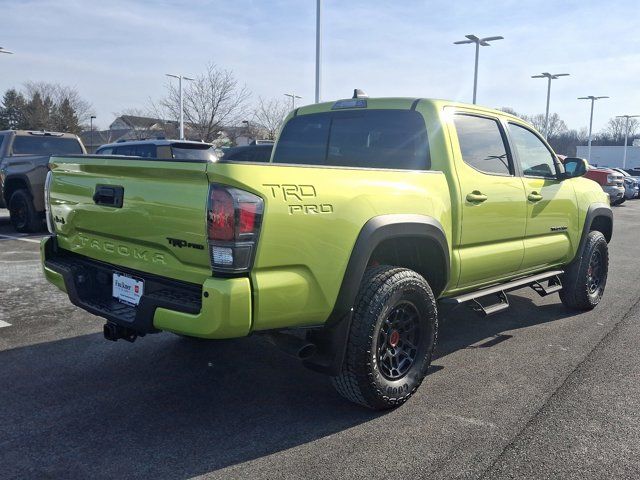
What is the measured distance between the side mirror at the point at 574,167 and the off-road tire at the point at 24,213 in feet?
28.6

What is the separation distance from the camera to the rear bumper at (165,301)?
8.71 feet

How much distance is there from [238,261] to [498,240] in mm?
2432

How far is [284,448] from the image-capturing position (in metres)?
2.97

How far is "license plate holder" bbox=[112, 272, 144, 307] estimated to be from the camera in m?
3.13

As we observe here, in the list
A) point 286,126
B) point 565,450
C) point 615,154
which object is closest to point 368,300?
point 565,450

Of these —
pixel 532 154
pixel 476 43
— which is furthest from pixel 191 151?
pixel 476 43

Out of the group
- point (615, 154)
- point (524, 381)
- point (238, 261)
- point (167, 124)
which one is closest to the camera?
point (238, 261)

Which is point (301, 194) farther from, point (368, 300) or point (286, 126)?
point (286, 126)

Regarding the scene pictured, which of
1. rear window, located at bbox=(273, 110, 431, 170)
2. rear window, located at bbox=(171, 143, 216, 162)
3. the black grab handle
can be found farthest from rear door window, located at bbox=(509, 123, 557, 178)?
rear window, located at bbox=(171, 143, 216, 162)

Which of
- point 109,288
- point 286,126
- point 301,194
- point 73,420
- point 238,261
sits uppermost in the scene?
point 286,126

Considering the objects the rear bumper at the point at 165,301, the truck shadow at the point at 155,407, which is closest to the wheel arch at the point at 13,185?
the truck shadow at the point at 155,407

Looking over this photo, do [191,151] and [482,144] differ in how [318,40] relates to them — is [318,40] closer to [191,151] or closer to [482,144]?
[191,151]

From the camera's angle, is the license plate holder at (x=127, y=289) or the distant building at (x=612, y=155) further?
the distant building at (x=612, y=155)

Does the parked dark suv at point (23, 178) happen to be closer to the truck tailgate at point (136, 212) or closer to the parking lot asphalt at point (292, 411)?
the parking lot asphalt at point (292, 411)
